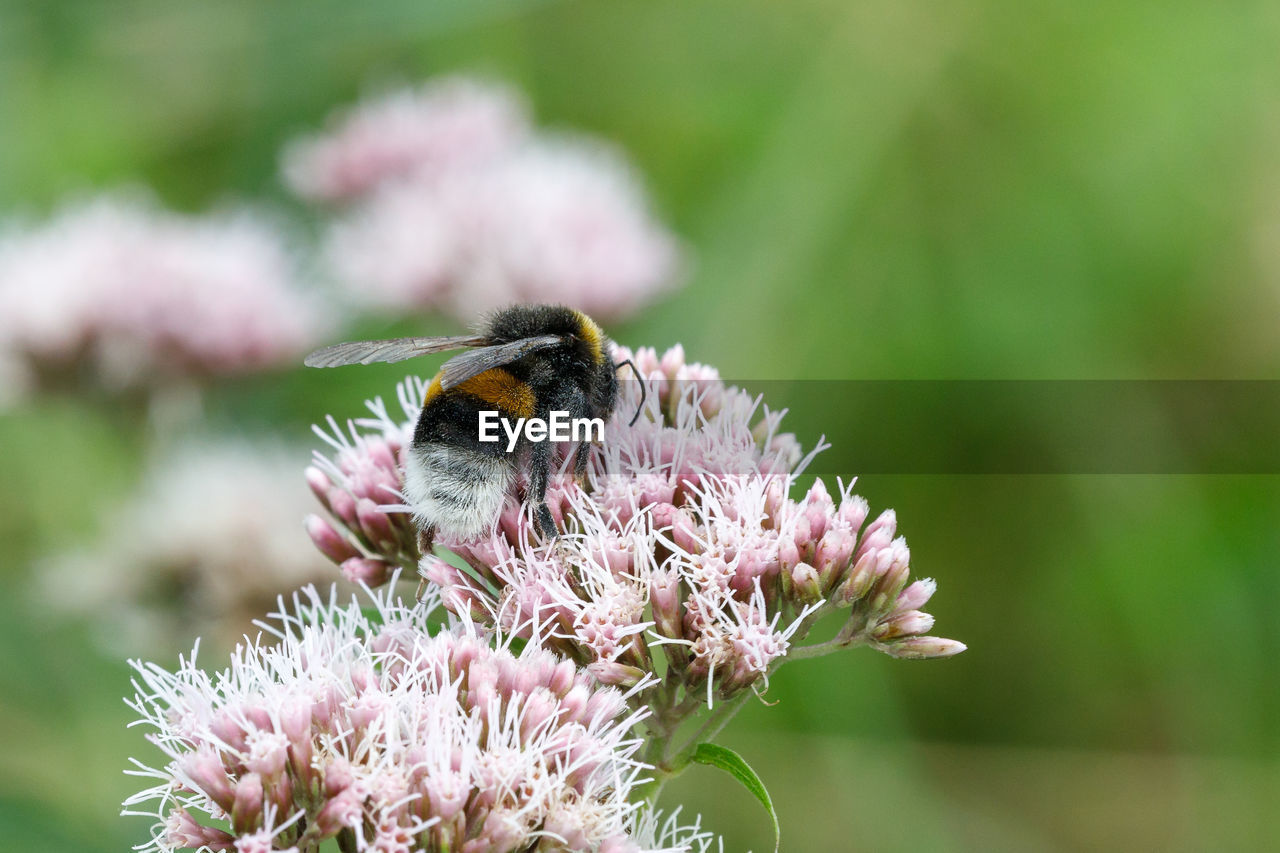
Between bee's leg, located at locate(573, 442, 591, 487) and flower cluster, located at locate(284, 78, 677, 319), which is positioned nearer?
bee's leg, located at locate(573, 442, 591, 487)

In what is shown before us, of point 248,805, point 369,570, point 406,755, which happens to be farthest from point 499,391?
point 248,805

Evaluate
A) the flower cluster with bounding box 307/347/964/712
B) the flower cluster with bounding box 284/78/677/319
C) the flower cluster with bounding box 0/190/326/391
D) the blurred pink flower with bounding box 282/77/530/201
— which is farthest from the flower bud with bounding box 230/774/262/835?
the blurred pink flower with bounding box 282/77/530/201

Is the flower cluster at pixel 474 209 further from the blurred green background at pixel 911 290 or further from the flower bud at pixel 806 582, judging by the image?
the flower bud at pixel 806 582

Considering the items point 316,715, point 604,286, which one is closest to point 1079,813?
point 604,286

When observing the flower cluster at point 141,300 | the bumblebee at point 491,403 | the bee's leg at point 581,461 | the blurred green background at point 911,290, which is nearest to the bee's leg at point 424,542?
Result: the bumblebee at point 491,403

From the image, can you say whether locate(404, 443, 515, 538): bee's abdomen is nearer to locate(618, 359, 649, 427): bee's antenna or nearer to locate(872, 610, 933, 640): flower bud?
locate(618, 359, 649, 427): bee's antenna

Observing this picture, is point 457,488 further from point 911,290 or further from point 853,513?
point 911,290

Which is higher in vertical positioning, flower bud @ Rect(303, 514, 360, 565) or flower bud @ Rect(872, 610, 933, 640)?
flower bud @ Rect(303, 514, 360, 565)
